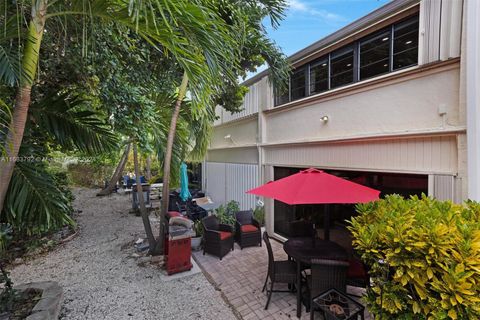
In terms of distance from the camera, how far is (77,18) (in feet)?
11.4

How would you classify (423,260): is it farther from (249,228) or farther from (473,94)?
(249,228)

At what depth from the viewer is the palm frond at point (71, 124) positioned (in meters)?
3.88

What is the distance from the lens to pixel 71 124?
4102 mm

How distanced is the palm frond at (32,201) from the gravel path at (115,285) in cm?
219

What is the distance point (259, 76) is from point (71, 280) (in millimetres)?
8776

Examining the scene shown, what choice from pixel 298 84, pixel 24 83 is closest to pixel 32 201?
pixel 24 83

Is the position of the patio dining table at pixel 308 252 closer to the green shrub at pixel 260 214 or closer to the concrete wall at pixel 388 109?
the concrete wall at pixel 388 109

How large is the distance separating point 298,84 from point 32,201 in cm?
737

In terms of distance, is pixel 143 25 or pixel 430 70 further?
pixel 430 70

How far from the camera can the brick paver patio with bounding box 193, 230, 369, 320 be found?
14.2ft

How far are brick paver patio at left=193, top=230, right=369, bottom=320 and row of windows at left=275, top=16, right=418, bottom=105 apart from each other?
5376mm

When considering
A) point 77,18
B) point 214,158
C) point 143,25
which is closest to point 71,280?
point 77,18

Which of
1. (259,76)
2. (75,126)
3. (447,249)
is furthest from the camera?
(259,76)

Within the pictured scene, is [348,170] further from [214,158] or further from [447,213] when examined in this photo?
[214,158]
